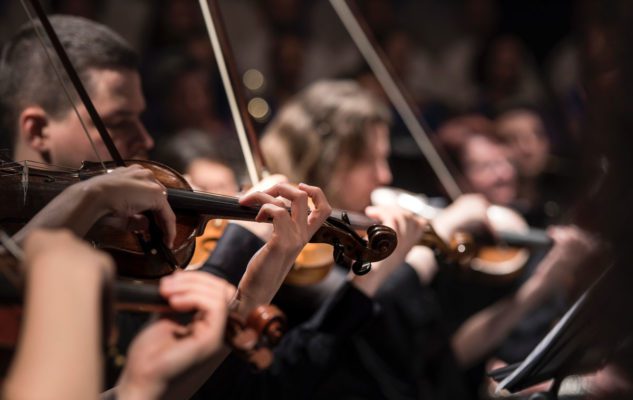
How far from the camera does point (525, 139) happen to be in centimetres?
347

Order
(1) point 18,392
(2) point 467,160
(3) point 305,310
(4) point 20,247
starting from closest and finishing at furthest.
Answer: (1) point 18,392, (4) point 20,247, (3) point 305,310, (2) point 467,160

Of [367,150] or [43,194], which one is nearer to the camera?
[43,194]

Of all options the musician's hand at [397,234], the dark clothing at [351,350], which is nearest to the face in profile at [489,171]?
the dark clothing at [351,350]

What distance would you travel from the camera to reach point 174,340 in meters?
0.82

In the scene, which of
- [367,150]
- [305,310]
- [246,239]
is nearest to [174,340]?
[246,239]

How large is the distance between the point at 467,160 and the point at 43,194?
2.29 meters

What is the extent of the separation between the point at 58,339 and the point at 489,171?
244cm

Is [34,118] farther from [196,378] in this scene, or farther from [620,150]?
[620,150]

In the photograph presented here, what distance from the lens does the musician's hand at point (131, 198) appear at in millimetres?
891

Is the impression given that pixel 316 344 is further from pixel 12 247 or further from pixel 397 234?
pixel 12 247

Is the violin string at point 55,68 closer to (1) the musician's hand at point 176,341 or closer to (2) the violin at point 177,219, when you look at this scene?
(2) the violin at point 177,219

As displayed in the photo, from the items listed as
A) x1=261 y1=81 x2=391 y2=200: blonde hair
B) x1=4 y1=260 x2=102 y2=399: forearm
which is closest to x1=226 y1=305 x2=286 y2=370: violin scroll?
x1=4 y1=260 x2=102 y2=399: forearm

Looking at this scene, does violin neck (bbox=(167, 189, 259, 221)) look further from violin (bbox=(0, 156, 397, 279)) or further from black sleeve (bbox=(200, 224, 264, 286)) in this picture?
black sleeve (bbox=(200, 224, 264, 286))

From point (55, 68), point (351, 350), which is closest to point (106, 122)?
point (55, 68)
